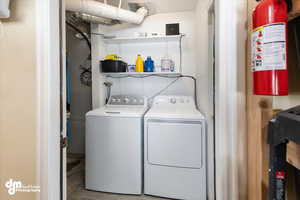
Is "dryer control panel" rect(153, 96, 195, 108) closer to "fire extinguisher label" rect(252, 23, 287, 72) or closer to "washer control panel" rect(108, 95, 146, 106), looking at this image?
"washer control panel" rect(108, 95, 146, 106)

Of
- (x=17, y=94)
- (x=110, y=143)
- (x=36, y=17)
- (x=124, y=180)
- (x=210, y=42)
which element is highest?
(x=210, y=42)

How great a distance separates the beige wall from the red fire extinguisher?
107cm

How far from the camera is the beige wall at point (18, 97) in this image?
85 centimetres

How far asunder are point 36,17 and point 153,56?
6.48 feet

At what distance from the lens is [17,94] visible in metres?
0.87

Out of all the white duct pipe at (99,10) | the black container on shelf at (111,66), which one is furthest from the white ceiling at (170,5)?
the black container on shelf at (111,66)

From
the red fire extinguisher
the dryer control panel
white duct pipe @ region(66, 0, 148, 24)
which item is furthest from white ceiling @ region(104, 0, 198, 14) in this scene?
the red fire extinguisher

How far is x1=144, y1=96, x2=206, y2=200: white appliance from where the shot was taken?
1791 mm

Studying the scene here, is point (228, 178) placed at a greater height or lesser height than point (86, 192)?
greater

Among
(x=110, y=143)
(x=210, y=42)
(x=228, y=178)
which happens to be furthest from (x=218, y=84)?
(x=110, y=143)

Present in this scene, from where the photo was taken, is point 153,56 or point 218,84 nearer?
point 218,84

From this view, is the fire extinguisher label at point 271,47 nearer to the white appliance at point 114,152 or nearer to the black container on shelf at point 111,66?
the white appliance at point 114,152

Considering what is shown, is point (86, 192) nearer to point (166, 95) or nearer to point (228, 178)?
point (166, 95)

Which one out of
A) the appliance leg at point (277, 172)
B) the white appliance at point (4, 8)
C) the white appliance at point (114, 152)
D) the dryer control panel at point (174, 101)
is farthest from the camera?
the dryer control panel at point (174, 101)
